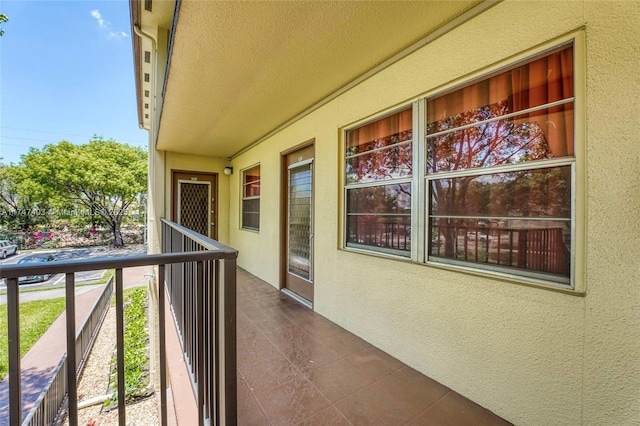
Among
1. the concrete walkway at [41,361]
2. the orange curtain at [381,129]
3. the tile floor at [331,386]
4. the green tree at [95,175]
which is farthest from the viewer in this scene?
the green tree at [95,175]

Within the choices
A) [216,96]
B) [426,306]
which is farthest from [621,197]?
[216,96]

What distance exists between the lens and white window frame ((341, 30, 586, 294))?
1298 mm

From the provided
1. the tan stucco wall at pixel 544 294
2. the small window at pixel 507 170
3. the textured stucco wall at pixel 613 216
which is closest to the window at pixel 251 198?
the tan stucco wall at pixel 544 294

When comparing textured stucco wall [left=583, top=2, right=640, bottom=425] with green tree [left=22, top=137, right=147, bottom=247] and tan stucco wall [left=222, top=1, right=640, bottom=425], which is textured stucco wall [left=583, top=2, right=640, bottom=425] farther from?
green tree [left=22, top=137, right=147, bottom=247]

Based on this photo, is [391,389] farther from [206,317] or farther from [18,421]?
[18,421]

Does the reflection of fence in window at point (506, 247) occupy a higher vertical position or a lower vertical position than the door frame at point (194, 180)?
lower

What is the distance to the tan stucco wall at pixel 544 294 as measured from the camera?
117cm

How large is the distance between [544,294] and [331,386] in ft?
4.75

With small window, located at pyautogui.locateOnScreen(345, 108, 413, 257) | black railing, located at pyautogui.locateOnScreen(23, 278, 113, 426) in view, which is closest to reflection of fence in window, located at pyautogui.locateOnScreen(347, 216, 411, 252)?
small window, located at pyautogui.locateOnScreen(345, 108, 413, 257)

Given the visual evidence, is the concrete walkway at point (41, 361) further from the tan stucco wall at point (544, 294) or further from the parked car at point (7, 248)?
the tan stucco wall at point (544, 294)

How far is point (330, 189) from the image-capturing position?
296cm

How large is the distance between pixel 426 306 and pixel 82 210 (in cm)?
1684

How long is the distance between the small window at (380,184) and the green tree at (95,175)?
49.4 ft

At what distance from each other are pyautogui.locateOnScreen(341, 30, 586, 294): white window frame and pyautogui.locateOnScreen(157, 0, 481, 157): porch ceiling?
485mm
